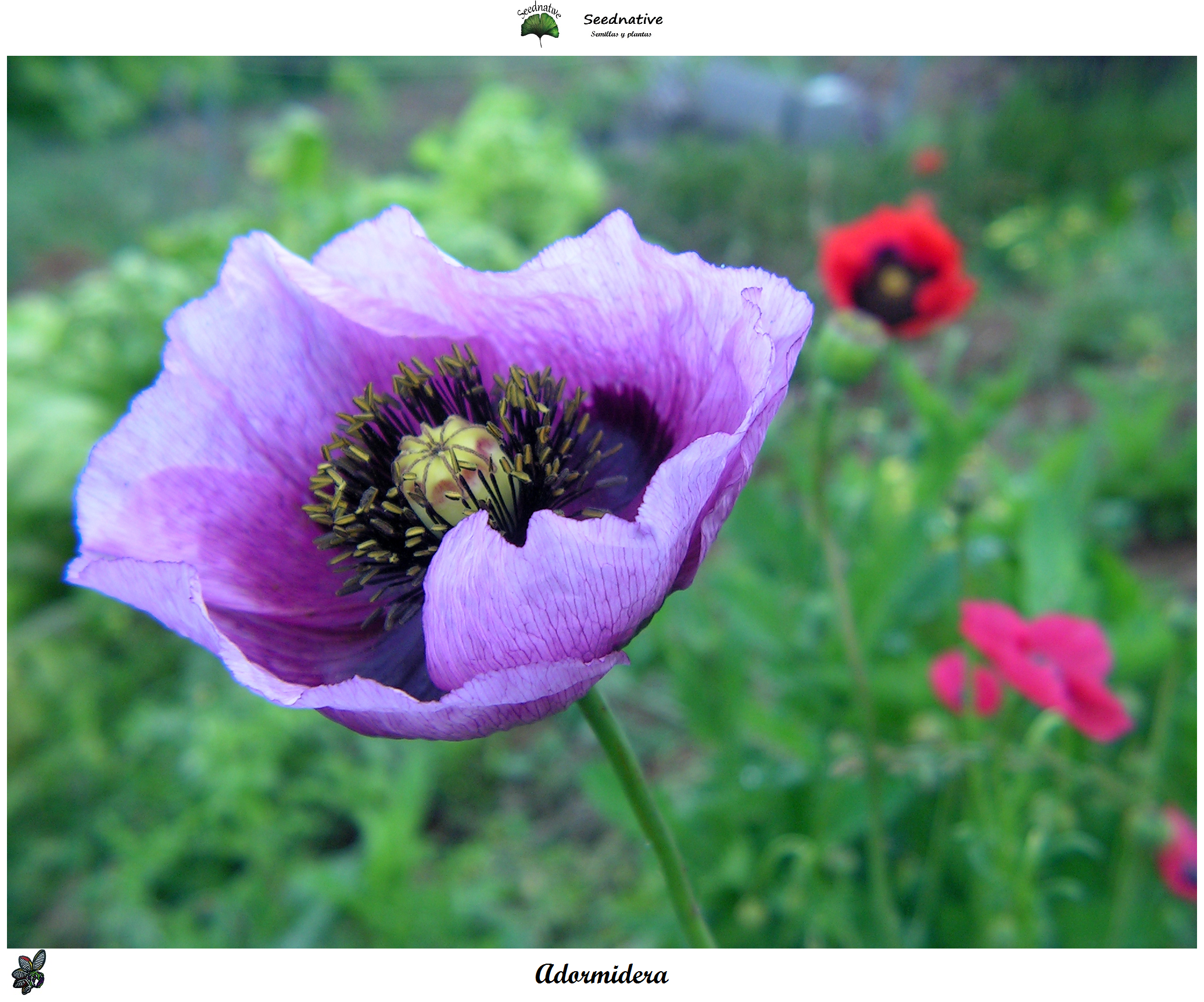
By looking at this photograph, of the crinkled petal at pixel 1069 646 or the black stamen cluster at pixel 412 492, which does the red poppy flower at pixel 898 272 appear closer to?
the crinkled petal at pixel 1069 646

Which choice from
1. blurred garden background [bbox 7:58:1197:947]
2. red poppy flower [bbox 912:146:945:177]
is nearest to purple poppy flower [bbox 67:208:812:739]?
blurred garden background [bbox 7:58:1197:947]

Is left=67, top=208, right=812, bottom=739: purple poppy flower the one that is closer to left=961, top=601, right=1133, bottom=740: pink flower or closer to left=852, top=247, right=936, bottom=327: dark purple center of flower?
left=961, top=601, right=1133, bottom=740: pink flower

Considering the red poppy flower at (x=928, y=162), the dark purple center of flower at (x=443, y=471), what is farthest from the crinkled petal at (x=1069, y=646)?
the red poppy flower at (x=928, y=162)

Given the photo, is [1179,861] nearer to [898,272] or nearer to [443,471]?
[443,471]

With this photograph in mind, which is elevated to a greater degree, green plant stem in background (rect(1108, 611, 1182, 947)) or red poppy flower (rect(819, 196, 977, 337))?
red poppy flower (rect(819, 196, 977, 337))
